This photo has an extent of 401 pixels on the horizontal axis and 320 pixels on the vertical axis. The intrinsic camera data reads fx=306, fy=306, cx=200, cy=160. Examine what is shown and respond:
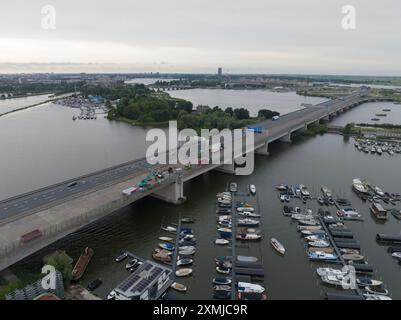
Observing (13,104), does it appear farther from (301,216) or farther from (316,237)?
(316,237)

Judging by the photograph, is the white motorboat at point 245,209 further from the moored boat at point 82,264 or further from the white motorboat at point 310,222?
the moored boat at point 82,264

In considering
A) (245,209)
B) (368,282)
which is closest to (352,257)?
(368,282)

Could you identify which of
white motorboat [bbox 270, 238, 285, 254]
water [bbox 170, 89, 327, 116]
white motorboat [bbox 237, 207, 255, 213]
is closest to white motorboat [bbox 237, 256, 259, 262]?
white motorboat [bbox 270, 238, 285, 254]

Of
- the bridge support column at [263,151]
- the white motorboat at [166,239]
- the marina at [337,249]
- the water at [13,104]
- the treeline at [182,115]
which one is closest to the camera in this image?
the marina at [337,249]

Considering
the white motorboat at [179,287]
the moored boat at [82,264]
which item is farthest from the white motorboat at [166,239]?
the moored boat at [82,264]

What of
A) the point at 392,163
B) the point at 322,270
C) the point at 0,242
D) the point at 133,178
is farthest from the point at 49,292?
the point at 392,163

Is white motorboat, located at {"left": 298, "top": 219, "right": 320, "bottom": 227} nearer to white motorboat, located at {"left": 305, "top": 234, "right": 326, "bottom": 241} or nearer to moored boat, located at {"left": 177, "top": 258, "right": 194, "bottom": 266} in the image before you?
white motorboat, located at {"left": 305, "top": 234, "right": 326, "bottom": 241}
